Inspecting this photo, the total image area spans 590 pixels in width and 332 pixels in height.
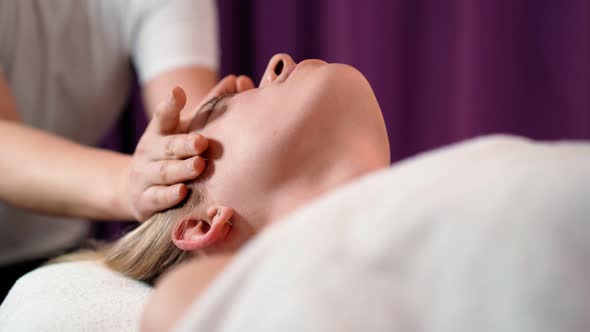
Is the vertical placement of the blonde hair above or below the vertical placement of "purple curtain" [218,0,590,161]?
above

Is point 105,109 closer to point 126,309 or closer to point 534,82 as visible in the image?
point 126,309

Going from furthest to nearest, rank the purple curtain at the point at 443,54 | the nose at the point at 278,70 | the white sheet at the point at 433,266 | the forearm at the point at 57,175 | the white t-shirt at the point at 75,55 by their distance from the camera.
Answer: the purple curtain at the point at 443,54, the white t-shirt at the point at 75,55, the forearm at the point at 57,175, the nose at the point at 278,70, the white sheet at the point at 433,266

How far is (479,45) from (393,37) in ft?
0.74

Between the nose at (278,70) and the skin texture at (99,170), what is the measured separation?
0.33ft

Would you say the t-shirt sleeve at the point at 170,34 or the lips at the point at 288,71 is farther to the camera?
the t-shirt sleeve at the point at 170,34

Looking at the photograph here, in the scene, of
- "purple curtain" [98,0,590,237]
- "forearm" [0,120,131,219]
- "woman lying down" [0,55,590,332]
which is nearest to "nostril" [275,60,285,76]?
"forearm" [0,120,131,219]

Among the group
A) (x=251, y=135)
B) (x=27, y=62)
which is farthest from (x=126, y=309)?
(x=27, y=62)

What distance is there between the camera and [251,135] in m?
0.73

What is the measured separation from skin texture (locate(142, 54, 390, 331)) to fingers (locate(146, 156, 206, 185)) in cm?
2

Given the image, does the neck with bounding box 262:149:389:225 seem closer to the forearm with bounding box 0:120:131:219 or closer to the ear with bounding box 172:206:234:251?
the ear with bounding box 172:206:234:251

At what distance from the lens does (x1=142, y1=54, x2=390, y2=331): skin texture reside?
717 millimetres

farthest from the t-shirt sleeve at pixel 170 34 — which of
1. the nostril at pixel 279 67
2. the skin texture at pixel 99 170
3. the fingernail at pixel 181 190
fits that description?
the fingernail at pixel 181 190

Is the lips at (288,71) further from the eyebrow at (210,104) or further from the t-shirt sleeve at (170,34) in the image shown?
the t-shirt sleeve at (170,34)

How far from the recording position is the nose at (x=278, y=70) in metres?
0.81
